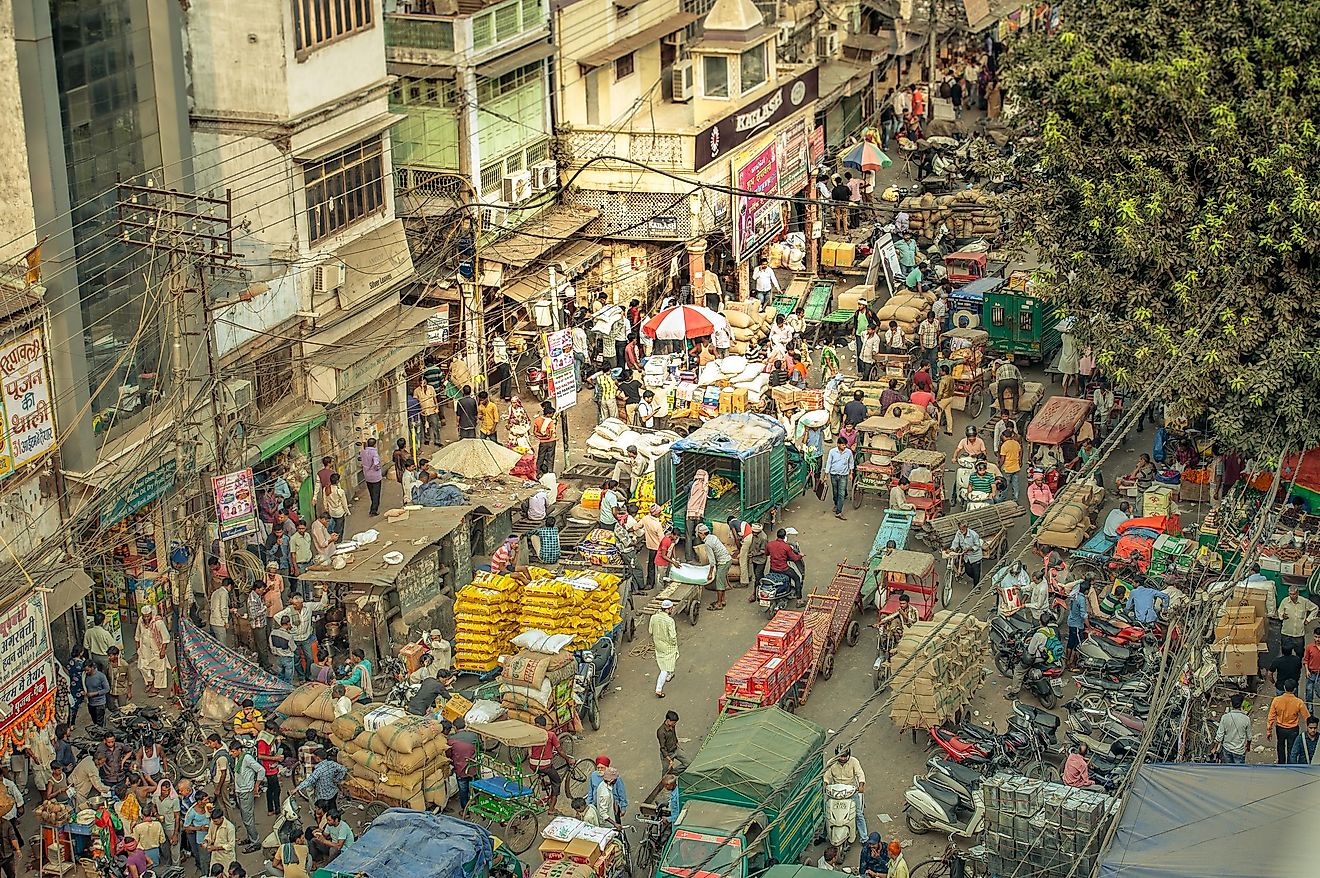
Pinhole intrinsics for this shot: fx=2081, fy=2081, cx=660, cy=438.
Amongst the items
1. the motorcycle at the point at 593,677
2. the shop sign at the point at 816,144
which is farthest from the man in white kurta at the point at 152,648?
the shop sign at the point at 816,144

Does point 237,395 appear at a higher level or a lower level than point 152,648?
higher

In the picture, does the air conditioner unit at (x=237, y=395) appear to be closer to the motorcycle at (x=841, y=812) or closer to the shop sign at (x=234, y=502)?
the shop sign at (x=234, y=502)

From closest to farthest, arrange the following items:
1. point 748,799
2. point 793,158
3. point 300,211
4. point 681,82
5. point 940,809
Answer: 1. point 748,799
2. point 940,809
3. point 300,211
4. point 681,82
5. point 793,158

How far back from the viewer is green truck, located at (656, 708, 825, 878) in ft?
71.1

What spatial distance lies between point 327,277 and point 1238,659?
49.0 feet

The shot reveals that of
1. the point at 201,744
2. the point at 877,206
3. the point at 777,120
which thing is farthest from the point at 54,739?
the point at 877,206

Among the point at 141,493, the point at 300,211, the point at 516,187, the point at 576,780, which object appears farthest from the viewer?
the point at 516,187

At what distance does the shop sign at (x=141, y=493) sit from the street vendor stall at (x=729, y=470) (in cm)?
743

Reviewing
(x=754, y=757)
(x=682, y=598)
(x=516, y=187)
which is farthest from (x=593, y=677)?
(x=516, y=187)

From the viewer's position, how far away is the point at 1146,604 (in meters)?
27.4

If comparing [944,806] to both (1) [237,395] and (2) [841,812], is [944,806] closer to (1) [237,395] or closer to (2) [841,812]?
(2) [841,812]

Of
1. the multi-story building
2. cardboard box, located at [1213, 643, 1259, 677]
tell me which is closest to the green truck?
cardboard box, located at [1213, 643, 1259, 677]

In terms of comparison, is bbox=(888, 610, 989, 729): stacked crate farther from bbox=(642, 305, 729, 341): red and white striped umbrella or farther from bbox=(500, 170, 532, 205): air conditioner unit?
bbox=(500, 170, 532, 205): air conditioner unit

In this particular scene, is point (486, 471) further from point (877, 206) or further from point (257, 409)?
point (877, 206)
